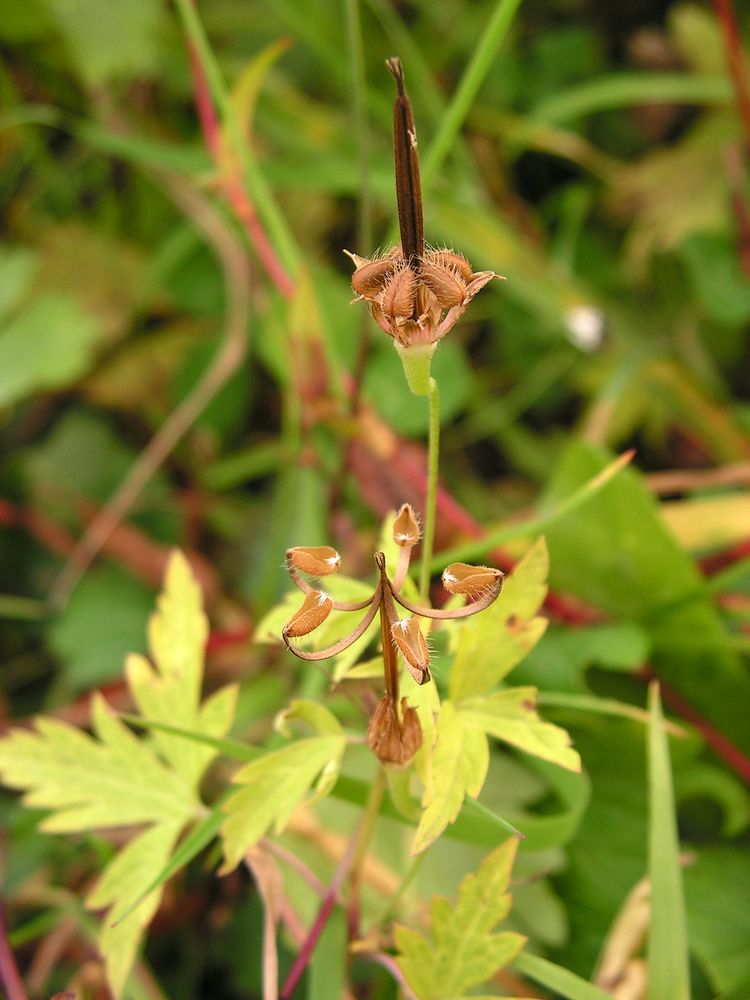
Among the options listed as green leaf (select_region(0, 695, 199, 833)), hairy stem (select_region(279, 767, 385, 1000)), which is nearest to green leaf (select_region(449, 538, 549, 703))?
hairy stem (select_region(279, 767, 385, 1000))

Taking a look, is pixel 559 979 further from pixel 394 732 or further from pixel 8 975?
pixel 8 975

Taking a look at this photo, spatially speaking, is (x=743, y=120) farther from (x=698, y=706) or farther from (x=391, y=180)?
(x=698, y=706)

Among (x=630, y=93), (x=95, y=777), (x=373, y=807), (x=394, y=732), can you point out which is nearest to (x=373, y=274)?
(x=394, y=732)

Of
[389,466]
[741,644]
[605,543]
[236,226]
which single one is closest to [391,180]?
[236,226]

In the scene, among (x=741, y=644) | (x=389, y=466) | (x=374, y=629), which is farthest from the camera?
(x=389, y=466)

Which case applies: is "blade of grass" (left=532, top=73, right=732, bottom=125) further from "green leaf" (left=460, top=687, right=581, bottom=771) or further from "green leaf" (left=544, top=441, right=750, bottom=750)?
"green leaf" (left=460, top=687, right=581, bottom=771)

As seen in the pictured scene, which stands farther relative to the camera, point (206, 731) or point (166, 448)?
point (166, 448)

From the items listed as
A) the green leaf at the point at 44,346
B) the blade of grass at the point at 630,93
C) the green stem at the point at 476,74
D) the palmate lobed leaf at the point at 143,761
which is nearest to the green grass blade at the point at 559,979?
the palmate lobed leaf at the point at 143,761
